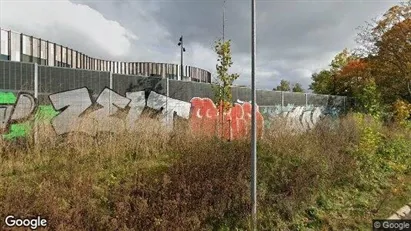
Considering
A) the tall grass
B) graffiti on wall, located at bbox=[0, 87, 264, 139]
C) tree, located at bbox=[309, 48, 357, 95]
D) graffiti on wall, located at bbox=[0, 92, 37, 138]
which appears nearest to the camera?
the tall grass

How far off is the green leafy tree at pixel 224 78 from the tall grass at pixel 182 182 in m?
2.51

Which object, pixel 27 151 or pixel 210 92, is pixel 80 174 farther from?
pixel 210 92

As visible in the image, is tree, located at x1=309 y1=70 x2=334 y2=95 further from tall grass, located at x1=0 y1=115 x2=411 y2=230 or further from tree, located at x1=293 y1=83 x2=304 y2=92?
tall grass, located at x1=0 y1=115 x2=411 y2=230

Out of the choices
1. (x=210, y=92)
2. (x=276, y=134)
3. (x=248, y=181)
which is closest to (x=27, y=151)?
(x=248, y=181)

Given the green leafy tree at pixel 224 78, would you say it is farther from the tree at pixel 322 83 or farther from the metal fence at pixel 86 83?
the tree at pixel 322 83

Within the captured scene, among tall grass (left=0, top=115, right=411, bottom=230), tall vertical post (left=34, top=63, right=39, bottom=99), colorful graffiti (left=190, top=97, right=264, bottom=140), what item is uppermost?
tall vertical post (left=34, top=63, right=39, bottom=99)

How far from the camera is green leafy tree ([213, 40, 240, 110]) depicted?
37.1ft

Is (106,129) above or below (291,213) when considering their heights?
above

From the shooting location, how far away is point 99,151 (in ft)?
23.6

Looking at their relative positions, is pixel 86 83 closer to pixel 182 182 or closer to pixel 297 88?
pixel 182 182

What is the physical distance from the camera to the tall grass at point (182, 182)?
202 inches

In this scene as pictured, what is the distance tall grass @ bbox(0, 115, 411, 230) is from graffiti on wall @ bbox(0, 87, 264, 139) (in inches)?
26.0

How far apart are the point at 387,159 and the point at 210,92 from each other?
7.11m

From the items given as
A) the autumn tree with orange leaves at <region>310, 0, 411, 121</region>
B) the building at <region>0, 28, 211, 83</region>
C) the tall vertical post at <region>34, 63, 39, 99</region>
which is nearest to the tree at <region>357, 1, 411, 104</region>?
the autumn tree with orange leaves at <region>310, 0, 411, 121</region>
